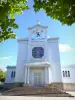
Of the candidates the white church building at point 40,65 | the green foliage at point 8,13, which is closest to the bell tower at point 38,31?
the white church building at point 40,65

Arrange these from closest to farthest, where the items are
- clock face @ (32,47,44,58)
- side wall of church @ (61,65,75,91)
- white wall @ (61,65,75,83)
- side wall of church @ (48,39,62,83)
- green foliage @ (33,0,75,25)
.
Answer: green foliage @ (33,0,75,25)
side wall of church @ (48,39,62,83)
side wall of church @ (61,65,75,91)
white wall @ (61,65,75,83)
clock face @ (32,47,44,58)

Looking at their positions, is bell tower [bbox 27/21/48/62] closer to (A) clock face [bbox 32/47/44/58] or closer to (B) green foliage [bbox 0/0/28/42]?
(A) clock face [bbox 32/47/44/58]

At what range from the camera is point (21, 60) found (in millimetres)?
29500

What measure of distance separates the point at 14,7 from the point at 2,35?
117cm

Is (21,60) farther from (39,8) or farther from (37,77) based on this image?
(39,8)

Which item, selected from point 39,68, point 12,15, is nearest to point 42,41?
point 39,68

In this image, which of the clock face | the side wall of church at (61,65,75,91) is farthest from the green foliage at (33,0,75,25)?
the side wall of church at (61,65,75,91)

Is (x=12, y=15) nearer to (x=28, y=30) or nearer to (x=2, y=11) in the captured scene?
(x=2, y=11)

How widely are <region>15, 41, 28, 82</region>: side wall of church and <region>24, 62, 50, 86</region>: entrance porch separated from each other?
167 centimetres

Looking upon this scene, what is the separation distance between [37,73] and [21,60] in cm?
429

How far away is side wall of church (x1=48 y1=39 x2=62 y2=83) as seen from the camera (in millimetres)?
27416

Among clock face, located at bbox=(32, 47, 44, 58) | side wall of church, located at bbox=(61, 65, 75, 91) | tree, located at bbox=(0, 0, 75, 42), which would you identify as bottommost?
side wall of church, located at bbox=(61, 65, 75, 91)

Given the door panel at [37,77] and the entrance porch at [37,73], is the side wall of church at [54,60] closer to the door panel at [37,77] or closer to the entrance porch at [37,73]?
the entrance porch at [37,73]

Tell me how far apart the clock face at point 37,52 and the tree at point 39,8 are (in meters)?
23.4
